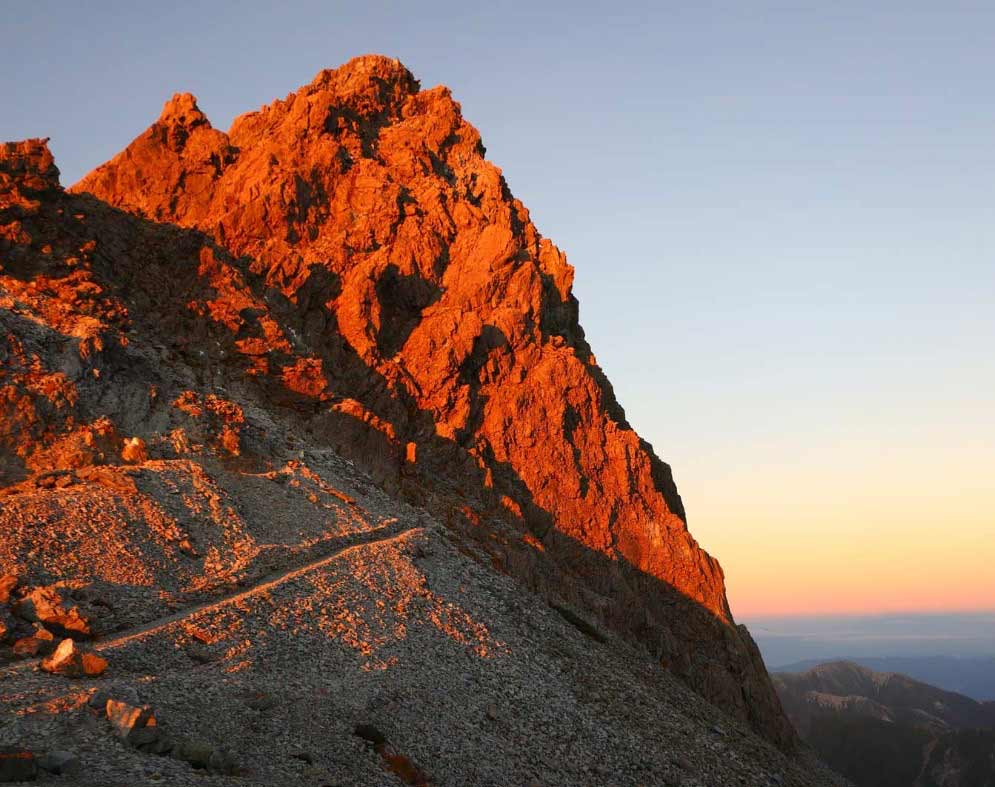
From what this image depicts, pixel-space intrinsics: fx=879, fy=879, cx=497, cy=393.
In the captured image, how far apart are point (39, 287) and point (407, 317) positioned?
75.5ft

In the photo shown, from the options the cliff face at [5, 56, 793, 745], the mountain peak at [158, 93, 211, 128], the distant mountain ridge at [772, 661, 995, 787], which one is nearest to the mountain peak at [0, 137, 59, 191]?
the cliff face at [5, 56, 793, 745]

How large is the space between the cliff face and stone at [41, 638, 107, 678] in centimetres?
2263

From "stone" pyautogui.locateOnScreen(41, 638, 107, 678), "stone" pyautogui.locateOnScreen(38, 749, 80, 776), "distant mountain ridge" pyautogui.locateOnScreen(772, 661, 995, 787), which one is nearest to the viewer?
"stone" pyautogui.locateOnScreen(38, 749, 80, 776)

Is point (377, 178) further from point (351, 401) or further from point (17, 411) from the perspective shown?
point (17, 411)

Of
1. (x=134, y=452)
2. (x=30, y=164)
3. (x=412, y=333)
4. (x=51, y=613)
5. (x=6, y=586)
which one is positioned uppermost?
(x=30, y=164)

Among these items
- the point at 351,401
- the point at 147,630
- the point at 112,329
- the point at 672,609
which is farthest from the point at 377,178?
the point at 147,630

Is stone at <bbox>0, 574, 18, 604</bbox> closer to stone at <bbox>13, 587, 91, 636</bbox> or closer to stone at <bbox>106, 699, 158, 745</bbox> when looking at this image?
stone at <bbox>13, 587, 91, 636</bbox>

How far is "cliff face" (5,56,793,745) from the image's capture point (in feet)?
168

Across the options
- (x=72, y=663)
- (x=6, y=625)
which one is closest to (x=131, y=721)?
(x=72, y=663)

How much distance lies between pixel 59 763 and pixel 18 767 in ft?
2.79

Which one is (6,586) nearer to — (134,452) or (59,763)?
(59,763)

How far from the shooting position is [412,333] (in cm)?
5922

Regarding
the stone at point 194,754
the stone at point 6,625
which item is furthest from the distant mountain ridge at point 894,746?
the stone at point 194,754

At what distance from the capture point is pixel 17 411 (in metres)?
37.1
